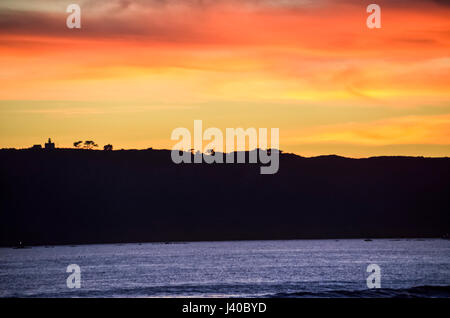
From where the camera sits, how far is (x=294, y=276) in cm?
10519

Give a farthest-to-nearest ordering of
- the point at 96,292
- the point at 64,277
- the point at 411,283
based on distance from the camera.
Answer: the point at 64,277 → the point at 411,283 → the point at 96,292
